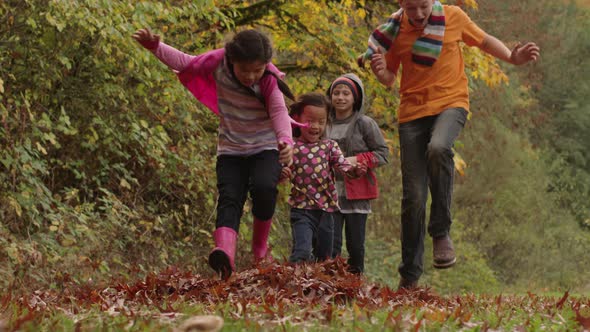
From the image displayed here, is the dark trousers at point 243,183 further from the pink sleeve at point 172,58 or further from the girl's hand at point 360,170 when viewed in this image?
the girl's hand at point 360,170

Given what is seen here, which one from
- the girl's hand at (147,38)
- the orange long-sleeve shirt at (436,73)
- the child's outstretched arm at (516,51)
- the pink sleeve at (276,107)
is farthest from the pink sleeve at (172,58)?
the child's outstretched arm at (516,51)

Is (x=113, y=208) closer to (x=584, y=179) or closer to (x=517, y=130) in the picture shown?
(x=517, y=130)

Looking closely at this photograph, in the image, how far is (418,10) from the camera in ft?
22.9

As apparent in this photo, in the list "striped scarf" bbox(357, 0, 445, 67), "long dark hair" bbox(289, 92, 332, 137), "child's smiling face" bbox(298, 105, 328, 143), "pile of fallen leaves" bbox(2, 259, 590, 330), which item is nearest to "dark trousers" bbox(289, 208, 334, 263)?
"child's smiling face" bbox(298, 105, 328, 143)

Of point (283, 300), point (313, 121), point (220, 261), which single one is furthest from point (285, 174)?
point (283, 300)

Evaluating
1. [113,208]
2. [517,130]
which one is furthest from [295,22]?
[517,130]

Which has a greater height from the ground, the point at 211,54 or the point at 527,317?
the point at 211,54

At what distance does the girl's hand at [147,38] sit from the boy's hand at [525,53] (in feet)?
8.79

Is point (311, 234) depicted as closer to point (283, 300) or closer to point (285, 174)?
point (285, 174)

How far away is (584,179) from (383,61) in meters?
32.8

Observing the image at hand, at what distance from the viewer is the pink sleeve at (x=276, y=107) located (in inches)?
259

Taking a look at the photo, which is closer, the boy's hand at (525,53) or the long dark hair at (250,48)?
the long dark hair at (250,48)

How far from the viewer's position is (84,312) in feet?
14.9

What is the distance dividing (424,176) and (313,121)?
1.41 metres
